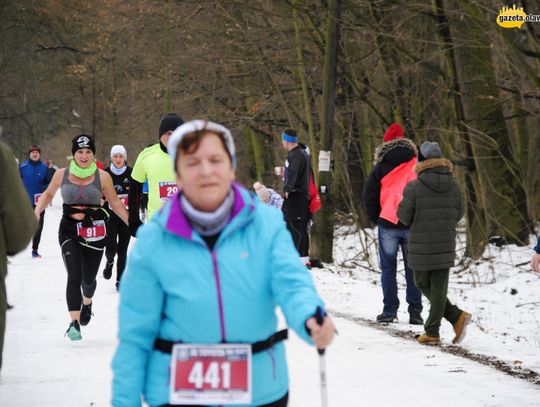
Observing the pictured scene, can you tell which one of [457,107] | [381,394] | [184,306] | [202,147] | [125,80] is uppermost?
[125,80]

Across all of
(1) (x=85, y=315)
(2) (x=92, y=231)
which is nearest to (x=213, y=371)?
(2) (x=92, y=231)

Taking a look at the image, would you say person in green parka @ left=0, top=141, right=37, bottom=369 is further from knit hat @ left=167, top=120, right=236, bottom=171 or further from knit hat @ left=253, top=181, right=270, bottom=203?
knit hat @ left=253, top=181, right=270, bottom=203

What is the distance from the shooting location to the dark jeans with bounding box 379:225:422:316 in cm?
1059

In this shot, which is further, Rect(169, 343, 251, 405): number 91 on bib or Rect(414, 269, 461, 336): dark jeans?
Rect(414, 269, 461, 336): dark jeans

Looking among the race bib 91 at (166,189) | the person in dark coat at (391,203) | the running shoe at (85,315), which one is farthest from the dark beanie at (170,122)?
the person in dark coat at (391,203)

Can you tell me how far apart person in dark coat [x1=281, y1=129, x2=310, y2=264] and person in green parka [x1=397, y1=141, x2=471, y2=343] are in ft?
18.5

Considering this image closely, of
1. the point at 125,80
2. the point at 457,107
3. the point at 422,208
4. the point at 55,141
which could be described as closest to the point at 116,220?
the point at 422,208

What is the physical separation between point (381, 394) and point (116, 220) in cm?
691

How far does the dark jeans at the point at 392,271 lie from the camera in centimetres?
1059

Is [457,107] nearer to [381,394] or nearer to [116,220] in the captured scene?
[116,220]

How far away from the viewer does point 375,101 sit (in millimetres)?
21781

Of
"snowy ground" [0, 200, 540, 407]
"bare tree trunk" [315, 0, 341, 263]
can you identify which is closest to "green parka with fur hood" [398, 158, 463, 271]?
"snowy ground" [0, 200, 540, 407]

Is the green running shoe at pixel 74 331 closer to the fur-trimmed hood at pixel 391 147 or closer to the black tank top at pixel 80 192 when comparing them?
the black tank top at pixel 80 192

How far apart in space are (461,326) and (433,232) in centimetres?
92
